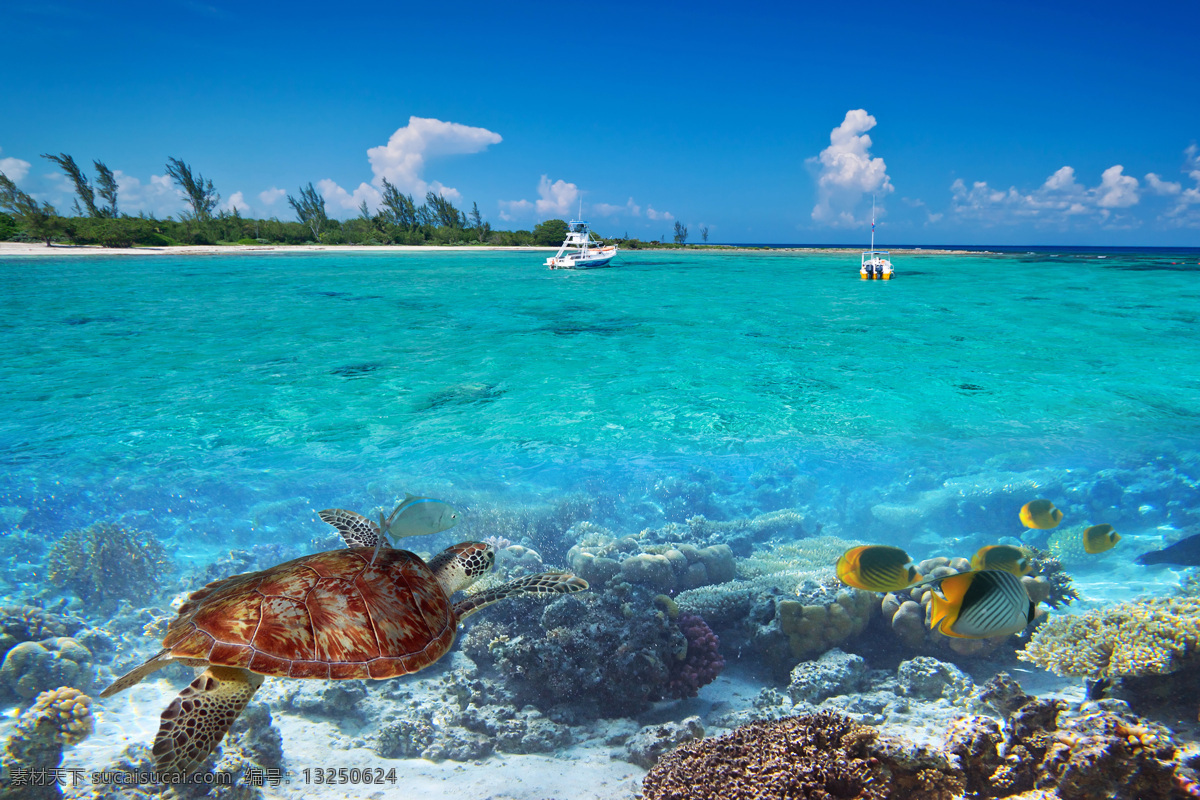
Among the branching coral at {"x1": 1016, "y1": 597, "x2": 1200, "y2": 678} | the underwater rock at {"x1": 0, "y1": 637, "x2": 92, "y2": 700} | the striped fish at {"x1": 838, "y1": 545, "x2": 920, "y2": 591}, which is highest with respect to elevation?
the striped fish at {"x1": 838, "y1": 545, "x2": 920, "y2": 591}

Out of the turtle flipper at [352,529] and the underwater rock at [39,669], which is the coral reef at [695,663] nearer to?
the turtle flipper at [352,529]

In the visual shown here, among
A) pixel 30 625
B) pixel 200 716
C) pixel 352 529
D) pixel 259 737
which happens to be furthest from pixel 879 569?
pixel 30 625

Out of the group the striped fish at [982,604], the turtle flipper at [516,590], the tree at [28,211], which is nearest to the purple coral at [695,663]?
the striped fish at [982,604]

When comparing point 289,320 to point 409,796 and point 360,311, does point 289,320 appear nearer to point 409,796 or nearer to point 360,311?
point 360,311

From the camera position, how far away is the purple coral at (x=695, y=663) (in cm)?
457

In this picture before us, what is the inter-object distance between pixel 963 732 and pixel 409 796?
3.39 m

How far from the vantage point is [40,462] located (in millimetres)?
6535

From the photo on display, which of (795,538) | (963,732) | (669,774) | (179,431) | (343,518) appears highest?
(343,518)

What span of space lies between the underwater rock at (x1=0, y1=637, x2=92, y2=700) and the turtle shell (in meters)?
3.05

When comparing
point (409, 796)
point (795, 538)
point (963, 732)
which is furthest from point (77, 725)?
point (795, 538)

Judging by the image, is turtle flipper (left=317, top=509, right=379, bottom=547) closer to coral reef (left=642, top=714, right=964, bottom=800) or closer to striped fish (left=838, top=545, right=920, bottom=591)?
coral reef (left=642, top=714, right=964, bottom=800)

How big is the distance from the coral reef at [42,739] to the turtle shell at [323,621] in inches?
72.6

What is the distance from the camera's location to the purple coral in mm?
4566

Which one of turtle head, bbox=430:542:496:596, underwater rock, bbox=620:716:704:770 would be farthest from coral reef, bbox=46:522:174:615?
underwater rock, bbox=620:716:704:770
